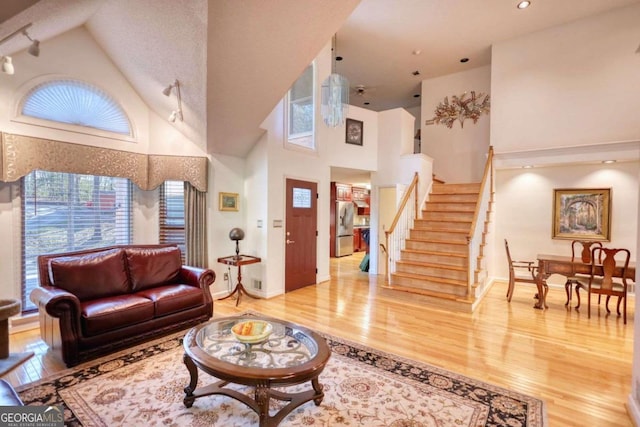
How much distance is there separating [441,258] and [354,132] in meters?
3.18

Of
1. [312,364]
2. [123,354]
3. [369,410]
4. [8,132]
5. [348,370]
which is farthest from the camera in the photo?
[8,132]

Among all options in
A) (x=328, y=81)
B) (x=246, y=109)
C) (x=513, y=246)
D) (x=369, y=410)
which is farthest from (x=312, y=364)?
(x=513, y=246)

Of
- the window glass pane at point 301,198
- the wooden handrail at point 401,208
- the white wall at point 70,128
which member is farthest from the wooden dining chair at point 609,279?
the white wall at point 70,128

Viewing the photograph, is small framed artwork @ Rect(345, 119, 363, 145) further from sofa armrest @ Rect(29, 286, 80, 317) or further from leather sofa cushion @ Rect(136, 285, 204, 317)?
sofa armrest @ Rect(29, 286, 80, 317)

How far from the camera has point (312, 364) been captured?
189cm

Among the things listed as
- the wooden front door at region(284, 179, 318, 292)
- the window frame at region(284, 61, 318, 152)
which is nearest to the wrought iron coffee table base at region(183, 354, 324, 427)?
the wooden front door at region(284, 179, 318, 292)

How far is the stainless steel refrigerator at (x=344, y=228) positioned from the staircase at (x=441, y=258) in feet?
11.4

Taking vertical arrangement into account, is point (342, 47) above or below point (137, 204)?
above

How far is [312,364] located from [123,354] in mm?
2224

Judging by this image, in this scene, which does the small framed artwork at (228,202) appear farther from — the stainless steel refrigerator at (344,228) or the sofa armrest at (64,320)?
the stainless steel refrigerator at (344,228)

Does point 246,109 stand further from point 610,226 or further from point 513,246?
point 610,226

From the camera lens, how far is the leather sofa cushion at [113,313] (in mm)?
2832

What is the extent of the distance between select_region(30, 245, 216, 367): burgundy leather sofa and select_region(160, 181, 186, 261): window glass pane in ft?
2.00

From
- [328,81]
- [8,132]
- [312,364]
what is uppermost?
[328,81]
